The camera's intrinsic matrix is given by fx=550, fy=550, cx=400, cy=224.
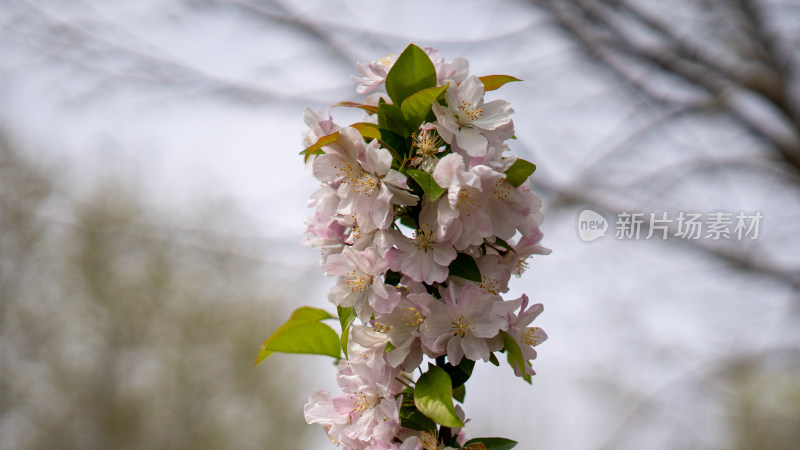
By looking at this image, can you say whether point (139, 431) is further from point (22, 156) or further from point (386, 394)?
point (386, 394)

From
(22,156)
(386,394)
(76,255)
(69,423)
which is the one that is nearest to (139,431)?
(69,423)

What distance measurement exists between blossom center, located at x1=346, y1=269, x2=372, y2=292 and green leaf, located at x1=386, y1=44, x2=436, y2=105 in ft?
0.74

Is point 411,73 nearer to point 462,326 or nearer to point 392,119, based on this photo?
point 392,119

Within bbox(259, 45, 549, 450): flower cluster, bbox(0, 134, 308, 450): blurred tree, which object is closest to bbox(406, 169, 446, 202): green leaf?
bbox(259, 45, 549, 450): flower cluster

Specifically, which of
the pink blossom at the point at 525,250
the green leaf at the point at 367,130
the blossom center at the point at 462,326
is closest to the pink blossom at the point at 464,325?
the blossom center at the point at 462,326

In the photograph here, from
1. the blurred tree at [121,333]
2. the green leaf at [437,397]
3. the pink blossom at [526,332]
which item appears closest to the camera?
the green leaf at [437,397]

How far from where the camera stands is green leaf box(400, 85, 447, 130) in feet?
2.09

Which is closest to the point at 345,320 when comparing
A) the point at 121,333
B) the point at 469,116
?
the point at 469,116

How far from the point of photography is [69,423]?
707 centimetres

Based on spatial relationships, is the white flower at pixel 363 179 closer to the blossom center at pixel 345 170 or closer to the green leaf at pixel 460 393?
the blossom center at pixel 345 170

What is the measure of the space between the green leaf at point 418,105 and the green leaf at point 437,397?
297mm

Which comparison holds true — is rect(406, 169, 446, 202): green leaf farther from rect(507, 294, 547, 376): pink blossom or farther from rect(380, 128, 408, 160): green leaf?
rect(507, 294, 547, 376): pink blossom

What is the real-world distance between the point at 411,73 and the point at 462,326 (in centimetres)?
32

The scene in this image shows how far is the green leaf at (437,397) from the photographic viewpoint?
564mm
